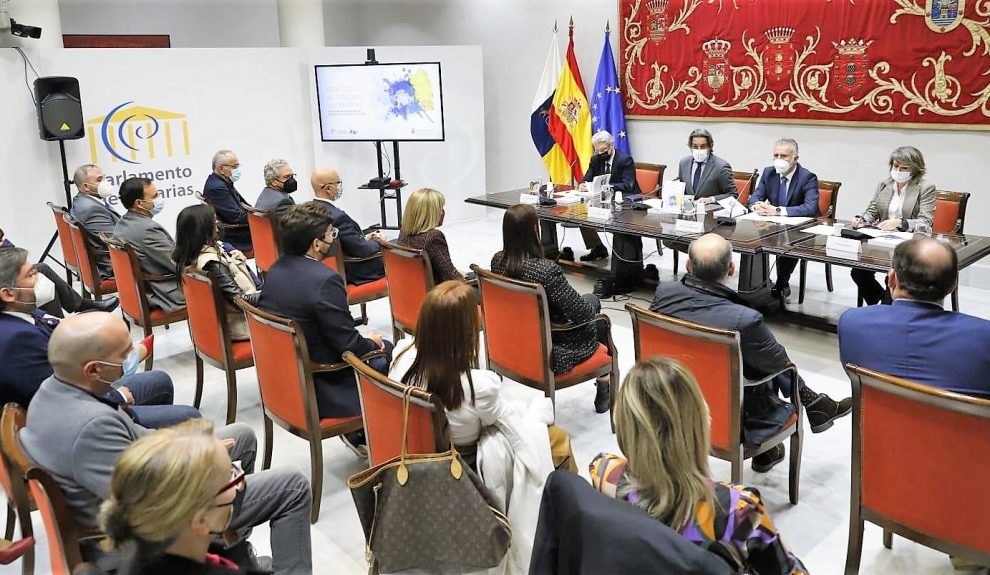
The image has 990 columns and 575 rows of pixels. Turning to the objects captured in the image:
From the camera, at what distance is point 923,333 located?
2.48 m

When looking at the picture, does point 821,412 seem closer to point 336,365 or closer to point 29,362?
point 336,365

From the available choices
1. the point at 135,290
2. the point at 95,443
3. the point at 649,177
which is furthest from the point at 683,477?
the point at 649,177

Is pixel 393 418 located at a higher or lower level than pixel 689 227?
lower

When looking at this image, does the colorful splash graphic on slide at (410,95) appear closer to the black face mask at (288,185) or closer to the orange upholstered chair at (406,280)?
the black face mask at (288,185)

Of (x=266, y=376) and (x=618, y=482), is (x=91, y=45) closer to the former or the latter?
(x=266, y=376)

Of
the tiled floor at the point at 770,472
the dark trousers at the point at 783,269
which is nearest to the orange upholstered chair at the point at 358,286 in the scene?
the tiled floor at the point at 770,472

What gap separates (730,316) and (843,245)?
177 cm

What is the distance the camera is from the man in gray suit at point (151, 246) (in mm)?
4406

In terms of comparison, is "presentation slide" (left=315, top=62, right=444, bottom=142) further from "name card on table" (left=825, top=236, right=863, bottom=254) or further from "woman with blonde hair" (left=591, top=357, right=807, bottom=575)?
"woman with blonde hair" (left=591, top=357, right=807, bottom=575)

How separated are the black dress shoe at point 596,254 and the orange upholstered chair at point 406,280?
2662 mm

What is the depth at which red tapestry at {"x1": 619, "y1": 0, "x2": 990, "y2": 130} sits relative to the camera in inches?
230

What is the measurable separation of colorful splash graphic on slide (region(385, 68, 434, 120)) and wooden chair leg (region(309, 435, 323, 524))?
5.32 metres

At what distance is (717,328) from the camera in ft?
9.00

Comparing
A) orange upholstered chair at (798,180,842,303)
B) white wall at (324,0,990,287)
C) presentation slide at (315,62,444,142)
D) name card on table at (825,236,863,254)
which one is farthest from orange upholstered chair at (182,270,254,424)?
white wall at (324,0,990,287)
